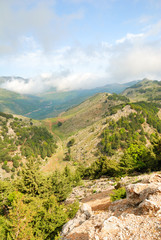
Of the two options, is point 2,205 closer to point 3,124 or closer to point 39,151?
point 39,151

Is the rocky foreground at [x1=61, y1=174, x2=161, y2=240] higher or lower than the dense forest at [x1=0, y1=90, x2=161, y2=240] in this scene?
higher

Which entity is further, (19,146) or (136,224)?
(19,146)

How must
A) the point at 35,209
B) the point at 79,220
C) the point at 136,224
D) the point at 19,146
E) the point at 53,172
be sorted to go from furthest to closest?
the point at 19,146 < the point at 53,172 < the point at 35,209 < the point at 79,220 < the point at 136,224

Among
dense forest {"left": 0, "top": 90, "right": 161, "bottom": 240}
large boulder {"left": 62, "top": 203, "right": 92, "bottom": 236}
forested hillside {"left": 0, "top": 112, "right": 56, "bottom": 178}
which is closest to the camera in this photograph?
large boulder {"left": 62, "top": 203, "right": 92, "bottom": 236}

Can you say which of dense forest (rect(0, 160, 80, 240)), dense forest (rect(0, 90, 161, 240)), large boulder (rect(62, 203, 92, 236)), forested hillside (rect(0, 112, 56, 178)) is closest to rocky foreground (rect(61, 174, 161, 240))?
large boulder (rect(62, 203, 92, 236))

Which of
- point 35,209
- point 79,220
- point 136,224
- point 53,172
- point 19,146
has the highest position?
point 136,224

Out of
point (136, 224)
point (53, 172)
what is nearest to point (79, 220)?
point (136, 224)

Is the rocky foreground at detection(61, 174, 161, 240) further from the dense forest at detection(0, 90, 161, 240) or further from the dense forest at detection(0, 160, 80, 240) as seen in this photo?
the dense forest at detection(0, 160, 80, 240)

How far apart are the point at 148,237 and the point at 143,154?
132 ft

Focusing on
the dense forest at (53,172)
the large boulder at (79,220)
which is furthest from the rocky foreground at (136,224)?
the dense forest at (53,172)

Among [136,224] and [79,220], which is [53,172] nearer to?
[79,220]

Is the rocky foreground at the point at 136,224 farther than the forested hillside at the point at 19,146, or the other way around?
the forested hillside at the point at 19,146

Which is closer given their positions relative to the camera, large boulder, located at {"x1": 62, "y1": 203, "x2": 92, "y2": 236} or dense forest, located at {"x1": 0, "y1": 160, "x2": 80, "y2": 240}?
large boulder, located at {"x1": 62, "y1": 203, "x2": 92, "y2": 236}

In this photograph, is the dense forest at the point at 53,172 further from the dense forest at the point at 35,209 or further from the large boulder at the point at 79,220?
the large boulder at the point at 79,220
